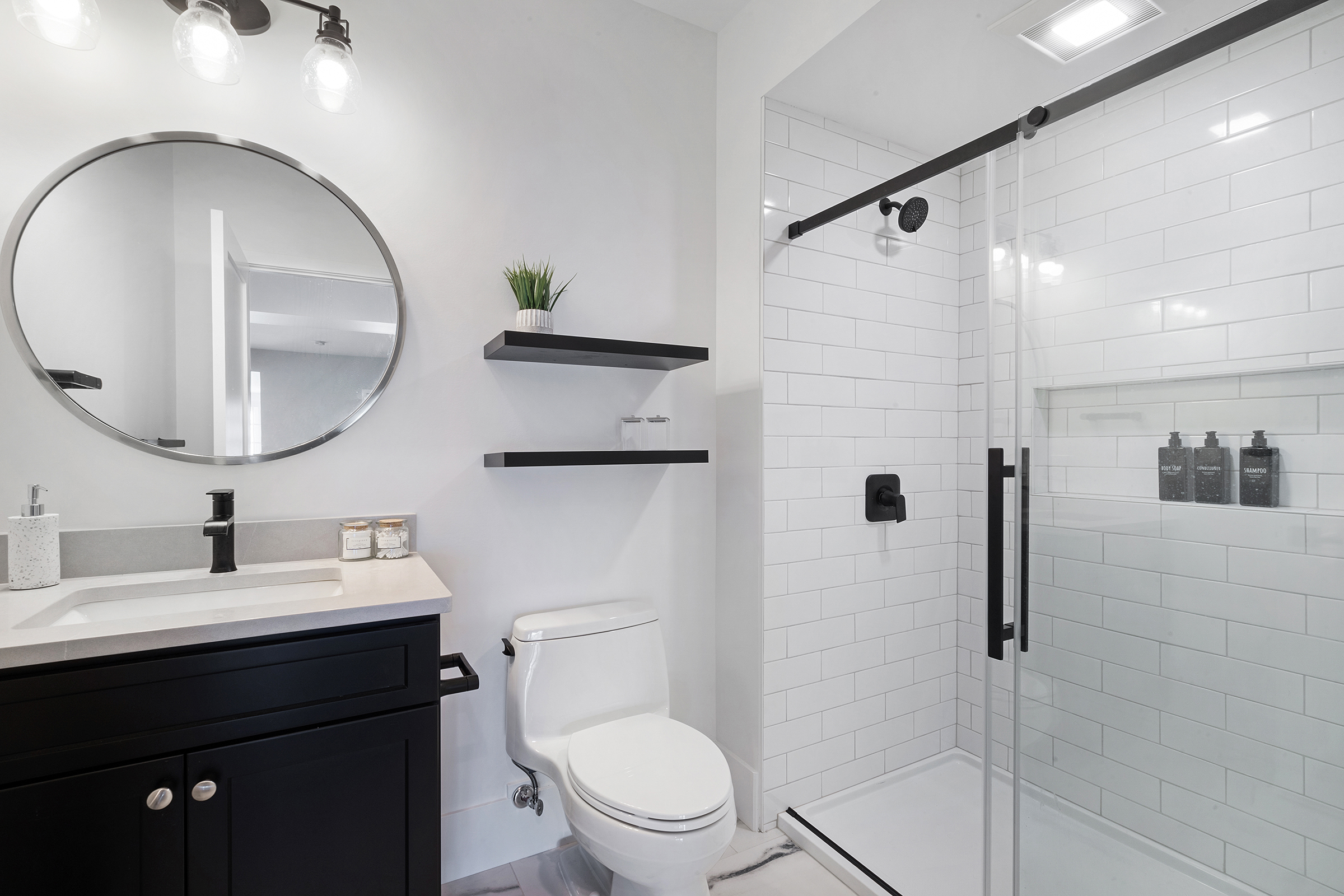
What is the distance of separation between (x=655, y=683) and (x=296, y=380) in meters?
1.29

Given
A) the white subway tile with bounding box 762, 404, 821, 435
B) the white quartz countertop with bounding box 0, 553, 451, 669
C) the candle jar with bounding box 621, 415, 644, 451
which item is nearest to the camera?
the white quartz countertop with bounding box 0, 553, 451, 669

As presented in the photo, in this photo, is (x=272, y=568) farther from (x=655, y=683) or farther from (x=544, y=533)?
(x=655, y=683)

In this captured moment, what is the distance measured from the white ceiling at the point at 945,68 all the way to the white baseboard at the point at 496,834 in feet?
7.56

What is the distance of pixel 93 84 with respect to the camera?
1420 mm

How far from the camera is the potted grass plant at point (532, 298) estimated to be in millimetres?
1755

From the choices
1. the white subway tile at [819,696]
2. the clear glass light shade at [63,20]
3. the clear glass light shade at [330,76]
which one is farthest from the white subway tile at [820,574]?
the clear glass light shade at [63,20]

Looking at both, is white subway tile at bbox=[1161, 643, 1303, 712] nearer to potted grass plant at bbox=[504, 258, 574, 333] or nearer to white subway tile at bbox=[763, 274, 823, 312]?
white subway tile at bbox=[763, 274, 823, 312]

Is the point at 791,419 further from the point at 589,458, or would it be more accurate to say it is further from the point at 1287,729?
the point at 1287,729

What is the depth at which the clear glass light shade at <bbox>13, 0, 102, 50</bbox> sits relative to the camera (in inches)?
46.1

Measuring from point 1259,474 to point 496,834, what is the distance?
1.97 metres

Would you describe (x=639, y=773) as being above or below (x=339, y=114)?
below

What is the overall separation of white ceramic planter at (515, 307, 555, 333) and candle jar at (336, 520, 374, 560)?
672 millimetres

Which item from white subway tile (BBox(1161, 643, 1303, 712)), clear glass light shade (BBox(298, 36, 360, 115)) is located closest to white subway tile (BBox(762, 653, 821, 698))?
white subway tile (BBox(1161, 643, 1303, 712))

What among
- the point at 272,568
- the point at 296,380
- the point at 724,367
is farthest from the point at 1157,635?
the point at 296,380
